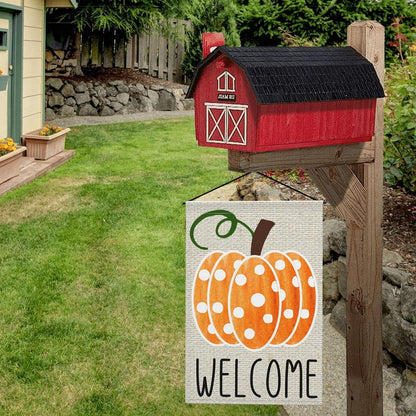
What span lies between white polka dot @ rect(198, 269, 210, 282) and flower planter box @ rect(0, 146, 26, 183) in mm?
6897

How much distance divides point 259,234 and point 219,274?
0.21 meters

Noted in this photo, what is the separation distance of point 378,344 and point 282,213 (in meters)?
0.93

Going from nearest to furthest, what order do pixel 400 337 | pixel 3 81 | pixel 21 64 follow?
pixel 400 337 → pixel 3 81 → pixel 21 64

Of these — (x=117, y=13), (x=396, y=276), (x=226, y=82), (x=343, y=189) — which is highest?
(x=117, y=13)

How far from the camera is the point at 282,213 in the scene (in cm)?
249

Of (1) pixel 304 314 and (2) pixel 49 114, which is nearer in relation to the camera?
(1) pixel 304 314

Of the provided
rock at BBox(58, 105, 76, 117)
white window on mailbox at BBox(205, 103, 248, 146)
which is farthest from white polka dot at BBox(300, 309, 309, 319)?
rock at BBox(58, 105, 76, 117)

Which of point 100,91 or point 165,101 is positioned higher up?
point 100,91

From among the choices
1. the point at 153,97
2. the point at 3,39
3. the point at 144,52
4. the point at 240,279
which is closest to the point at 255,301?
the point at 240,279

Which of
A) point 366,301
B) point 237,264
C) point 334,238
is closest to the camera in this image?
point 237,264

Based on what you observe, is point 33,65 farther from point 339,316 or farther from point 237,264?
point 237,264

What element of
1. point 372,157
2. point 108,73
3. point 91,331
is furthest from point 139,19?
point 372,157

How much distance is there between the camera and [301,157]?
Answer: 2490mm

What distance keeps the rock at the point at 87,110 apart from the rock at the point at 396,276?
1172 centimetres
